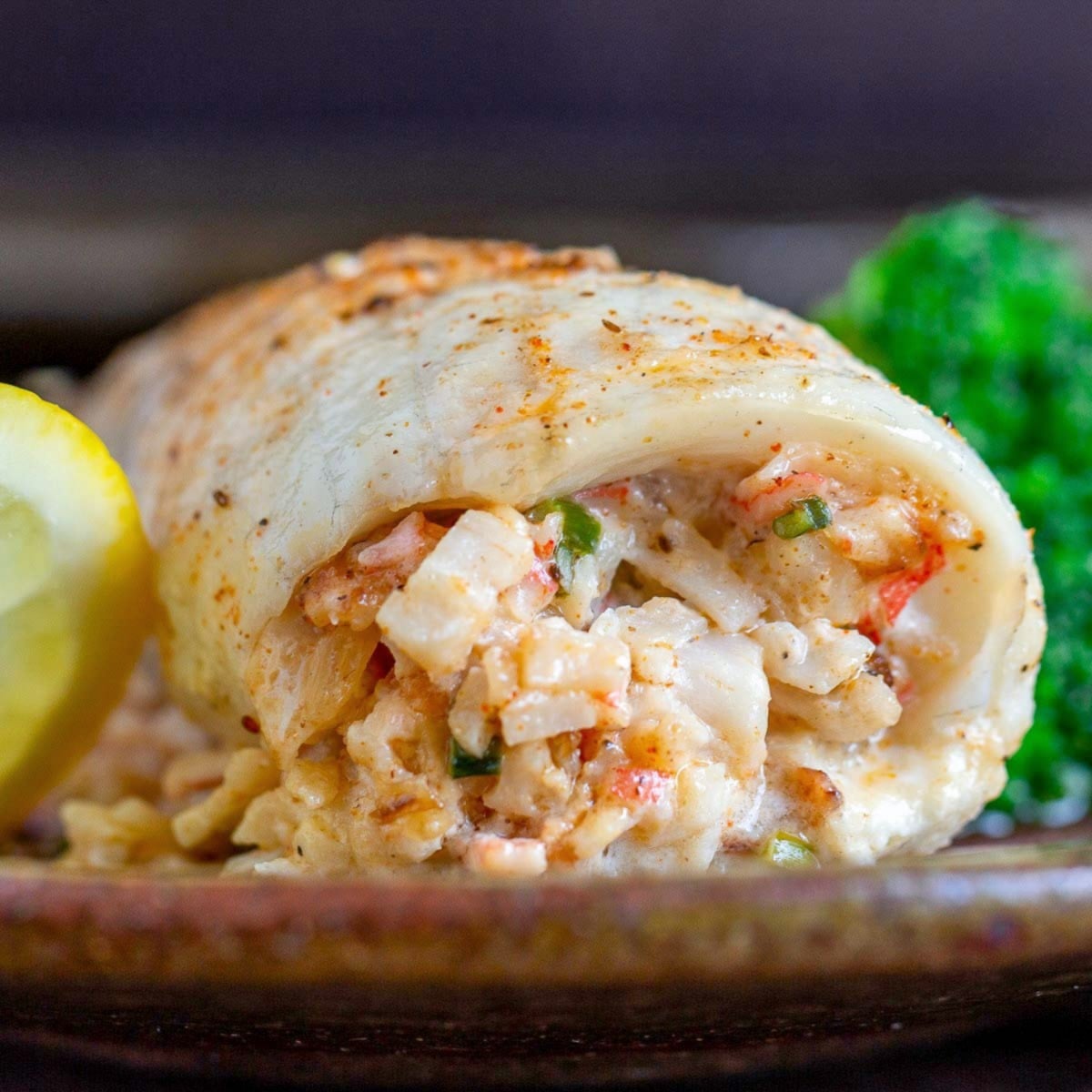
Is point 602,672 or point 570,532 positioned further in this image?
point 570,532

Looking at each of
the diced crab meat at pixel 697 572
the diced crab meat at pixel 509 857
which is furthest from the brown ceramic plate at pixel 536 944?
the diced crab meat at pixel 697 572

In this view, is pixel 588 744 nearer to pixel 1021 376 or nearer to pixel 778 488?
pixel 778 488

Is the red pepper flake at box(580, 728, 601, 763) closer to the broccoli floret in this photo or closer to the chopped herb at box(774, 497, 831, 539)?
the chopped herb at box(774, 497, 831, 539)

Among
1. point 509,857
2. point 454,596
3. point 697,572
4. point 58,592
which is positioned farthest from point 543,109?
point 509,857

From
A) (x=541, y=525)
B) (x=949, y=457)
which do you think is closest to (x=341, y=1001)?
(x=541, y=525)

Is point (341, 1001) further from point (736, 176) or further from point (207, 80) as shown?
point (207, 80)

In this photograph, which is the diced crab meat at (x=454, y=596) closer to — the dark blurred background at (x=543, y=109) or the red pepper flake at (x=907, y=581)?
the red pepper flake at (x=907, y=581)
